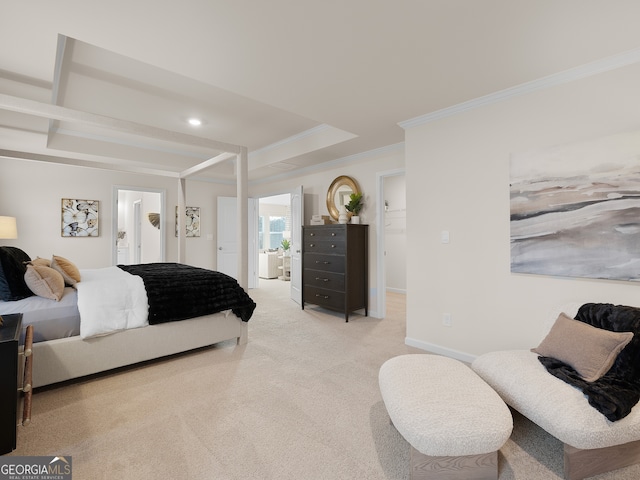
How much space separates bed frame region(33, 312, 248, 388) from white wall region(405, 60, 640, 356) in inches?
80.7

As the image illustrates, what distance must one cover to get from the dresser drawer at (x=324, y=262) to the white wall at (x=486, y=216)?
1242 mm

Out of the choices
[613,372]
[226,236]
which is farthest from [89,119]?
[226,236]

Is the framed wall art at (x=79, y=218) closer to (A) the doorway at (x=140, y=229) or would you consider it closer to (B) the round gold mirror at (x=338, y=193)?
(A) the doorway at (x=140, y=229)

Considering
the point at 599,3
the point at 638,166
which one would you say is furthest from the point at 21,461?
the point at 638,166

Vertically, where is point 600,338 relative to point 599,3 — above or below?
below

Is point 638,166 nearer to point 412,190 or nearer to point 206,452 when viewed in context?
point 412,190

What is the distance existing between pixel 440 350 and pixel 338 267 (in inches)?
69.2

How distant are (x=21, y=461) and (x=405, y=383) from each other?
2.02 meters

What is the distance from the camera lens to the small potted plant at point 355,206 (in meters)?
4.68

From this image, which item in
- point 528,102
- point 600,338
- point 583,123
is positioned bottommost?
point 600,338

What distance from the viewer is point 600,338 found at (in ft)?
5.94

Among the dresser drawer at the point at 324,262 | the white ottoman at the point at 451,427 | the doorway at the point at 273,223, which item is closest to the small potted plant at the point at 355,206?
the dresser drawer at the point at 324,262

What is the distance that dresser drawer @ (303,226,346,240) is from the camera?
447 centimetres

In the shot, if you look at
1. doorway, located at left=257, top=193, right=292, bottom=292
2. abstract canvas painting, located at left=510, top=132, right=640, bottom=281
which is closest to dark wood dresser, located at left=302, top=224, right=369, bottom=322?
abstract canvas painting, located at left=510, top=132, right=640, bottom=281
